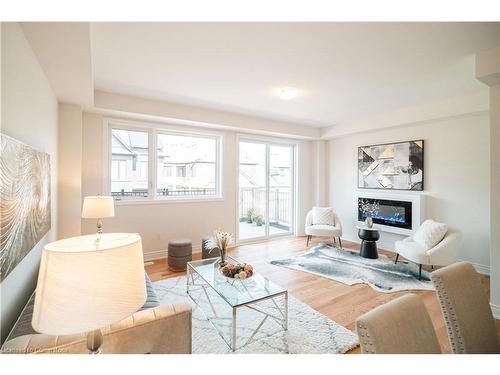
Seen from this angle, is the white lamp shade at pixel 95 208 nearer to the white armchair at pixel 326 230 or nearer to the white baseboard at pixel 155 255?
the white baseboard at pixel 155 255

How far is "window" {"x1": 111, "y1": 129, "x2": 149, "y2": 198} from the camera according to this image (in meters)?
3.72

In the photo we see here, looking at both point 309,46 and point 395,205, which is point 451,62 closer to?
point 309,46

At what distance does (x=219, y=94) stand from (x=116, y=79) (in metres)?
1.24

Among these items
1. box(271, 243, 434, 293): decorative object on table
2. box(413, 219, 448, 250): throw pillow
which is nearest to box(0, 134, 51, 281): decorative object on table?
box(271, 243, 434, 293): decorative object on table

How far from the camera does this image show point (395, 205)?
4.26 m

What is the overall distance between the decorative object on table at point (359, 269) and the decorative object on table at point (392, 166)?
1.33 metres

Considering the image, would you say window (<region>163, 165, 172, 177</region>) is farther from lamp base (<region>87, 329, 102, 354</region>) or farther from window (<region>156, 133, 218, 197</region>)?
lamp base (<region>87, 329, 102, 354</region>)

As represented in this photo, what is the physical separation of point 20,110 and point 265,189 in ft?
13.5

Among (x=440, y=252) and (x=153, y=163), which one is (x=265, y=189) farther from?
(x=440, y=252)

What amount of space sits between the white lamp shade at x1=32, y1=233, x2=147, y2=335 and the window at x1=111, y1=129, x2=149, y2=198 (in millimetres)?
3332

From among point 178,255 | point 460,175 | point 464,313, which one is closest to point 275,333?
point 464,313

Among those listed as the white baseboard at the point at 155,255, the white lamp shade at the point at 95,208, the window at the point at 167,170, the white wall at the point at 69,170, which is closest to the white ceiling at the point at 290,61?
the white wall at the point at 69,170

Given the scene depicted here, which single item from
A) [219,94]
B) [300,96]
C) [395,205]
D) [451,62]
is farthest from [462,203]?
[219,94]
